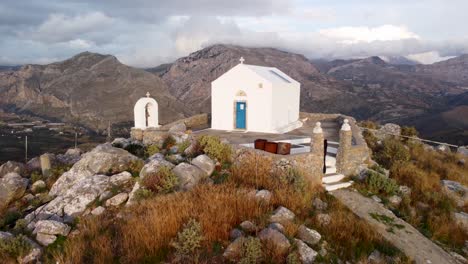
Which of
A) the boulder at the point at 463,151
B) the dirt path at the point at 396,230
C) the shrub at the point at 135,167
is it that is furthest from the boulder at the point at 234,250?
the boulder at the point at 463,151

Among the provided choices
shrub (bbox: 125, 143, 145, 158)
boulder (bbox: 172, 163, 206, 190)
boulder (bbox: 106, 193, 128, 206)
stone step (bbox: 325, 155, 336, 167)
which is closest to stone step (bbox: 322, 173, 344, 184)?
stone step (bbox: 325, 155, 336, 167)

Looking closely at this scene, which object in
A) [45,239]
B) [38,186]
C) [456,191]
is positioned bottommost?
[456,191]

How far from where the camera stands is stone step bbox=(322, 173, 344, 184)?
11080mm

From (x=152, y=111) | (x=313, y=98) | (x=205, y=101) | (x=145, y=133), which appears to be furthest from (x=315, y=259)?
(x=205, y=101)

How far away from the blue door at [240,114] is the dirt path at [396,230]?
846 centimetres

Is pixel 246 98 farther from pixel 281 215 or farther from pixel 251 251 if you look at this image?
pixel 251 251

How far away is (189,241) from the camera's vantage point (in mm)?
5684

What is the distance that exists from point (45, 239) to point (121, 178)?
297cm

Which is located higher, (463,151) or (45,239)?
(45,239)

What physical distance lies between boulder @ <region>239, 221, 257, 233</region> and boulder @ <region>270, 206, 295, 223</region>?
0.56 metres

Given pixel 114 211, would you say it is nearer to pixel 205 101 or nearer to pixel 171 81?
pixel 205 101

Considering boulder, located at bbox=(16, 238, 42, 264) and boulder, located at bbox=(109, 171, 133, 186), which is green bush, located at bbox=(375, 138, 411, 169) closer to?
boulder, located at bbox=(109, 171, 133, 186)

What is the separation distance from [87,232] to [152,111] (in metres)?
11.0

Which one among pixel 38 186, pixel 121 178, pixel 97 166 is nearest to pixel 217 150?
pixel 121 178
